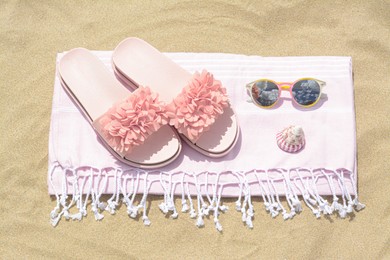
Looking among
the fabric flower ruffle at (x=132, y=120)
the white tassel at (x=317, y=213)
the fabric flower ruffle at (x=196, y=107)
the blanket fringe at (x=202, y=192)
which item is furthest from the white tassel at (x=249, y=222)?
the fabric flower ruffle at (x=132, y=120)

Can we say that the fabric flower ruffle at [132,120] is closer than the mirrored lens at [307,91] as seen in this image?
Yes

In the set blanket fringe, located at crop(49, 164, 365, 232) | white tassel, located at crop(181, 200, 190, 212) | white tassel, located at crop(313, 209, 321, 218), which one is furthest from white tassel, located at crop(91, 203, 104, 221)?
white tassel, located at crop(313, 209, 321, 218)

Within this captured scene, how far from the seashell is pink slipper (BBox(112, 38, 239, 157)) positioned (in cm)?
17

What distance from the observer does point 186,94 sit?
151 centimetres

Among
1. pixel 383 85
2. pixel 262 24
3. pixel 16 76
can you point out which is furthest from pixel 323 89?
pixel 16 76

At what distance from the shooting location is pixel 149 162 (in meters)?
1.52

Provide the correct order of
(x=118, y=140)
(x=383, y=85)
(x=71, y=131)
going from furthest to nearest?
(x=383, y=85) → (x=71, y=131) → (x=118, y=140)

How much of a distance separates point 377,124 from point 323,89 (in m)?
0.25

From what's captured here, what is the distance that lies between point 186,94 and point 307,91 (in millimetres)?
465

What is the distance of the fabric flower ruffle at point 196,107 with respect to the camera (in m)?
1.49

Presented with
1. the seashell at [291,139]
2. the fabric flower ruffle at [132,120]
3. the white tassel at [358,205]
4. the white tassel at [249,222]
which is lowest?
the white tassel at [249,222]

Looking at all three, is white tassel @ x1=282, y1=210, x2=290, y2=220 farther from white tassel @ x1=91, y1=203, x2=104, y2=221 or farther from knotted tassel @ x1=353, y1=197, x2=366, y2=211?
white tassel @ x1=91, y1=203, x2=104, y2=221

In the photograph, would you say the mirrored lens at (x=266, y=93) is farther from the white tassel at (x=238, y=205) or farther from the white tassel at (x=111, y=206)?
the white tassel at (x=111, y=206)

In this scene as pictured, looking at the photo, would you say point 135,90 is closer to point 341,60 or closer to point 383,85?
point 341,60
